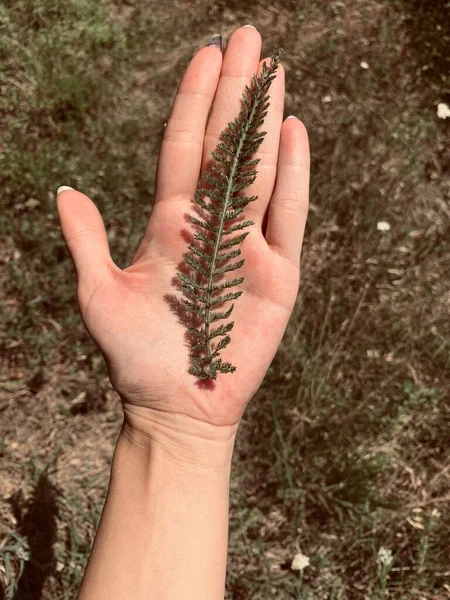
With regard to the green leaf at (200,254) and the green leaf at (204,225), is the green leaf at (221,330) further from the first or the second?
the green leaf at (204,225)

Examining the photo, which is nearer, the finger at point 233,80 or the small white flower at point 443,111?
the finger at point 233,80

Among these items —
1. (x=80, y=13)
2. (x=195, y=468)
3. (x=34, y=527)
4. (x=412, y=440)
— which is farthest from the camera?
(x=80, y=13)

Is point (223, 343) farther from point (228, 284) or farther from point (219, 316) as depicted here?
point (228, 284)

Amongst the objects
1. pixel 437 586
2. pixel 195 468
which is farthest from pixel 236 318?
pixel 437 586

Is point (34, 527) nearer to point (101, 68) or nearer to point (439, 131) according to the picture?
point (101, 68)

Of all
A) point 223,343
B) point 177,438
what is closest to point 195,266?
point 223,343

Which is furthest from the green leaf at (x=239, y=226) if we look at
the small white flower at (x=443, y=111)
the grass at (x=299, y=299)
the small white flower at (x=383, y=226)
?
the small white flower at (x=443, y=111)
